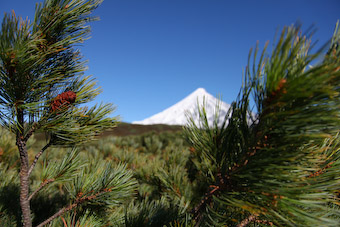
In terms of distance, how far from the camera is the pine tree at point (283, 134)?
54 cm

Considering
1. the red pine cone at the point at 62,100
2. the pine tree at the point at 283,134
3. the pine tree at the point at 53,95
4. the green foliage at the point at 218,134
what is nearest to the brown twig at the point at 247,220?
the green foliage at the point at 218,134

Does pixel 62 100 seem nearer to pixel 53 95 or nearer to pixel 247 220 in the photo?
pixel 53 95

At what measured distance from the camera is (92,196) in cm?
104

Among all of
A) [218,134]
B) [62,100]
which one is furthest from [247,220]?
[62,100]

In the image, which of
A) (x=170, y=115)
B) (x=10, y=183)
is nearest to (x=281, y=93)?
(x=10, y=183)

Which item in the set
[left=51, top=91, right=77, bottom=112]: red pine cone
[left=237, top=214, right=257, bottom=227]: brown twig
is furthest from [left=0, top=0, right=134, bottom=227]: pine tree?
[left=237, top=214, right=257, bottom=227]: brown twig

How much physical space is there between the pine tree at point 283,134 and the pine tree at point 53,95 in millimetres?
632

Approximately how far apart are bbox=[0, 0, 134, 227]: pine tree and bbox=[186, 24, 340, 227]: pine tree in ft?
2.07

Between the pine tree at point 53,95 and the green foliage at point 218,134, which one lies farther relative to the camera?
the pine tree at point 53,95

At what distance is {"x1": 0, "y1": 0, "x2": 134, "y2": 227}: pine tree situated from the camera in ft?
2.57

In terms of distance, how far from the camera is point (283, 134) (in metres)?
0.62

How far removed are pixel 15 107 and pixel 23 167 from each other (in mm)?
267

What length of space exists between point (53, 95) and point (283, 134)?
1.00 metres

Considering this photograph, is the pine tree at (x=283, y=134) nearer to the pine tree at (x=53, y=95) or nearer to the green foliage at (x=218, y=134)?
the green foliage at (x=218, y=134)
